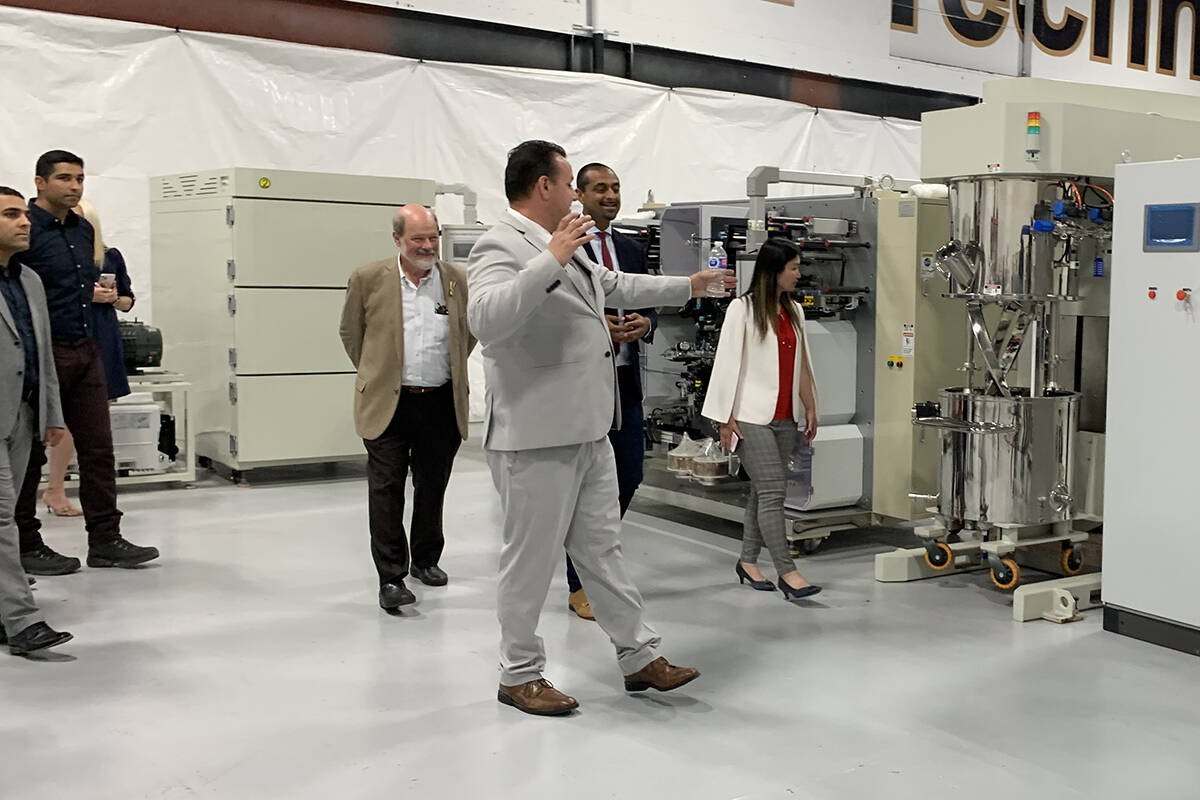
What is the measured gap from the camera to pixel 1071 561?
4.95 m

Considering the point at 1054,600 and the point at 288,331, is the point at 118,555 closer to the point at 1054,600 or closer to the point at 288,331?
the point at 288,331

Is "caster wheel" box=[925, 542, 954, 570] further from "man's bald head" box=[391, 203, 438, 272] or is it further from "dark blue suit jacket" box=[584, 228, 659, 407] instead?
"man's bald head" box=[391, 203, 438, 272]

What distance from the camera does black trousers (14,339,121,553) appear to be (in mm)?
4840

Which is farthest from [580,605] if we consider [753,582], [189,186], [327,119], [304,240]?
[327,119]

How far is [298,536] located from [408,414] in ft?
5.10

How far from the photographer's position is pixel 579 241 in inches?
120

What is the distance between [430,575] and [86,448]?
60.6 inches

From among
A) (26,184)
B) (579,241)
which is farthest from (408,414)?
(26,184)

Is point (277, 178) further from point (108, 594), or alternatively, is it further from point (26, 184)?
point (108, 594)

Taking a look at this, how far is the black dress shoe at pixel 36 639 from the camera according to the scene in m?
3.81

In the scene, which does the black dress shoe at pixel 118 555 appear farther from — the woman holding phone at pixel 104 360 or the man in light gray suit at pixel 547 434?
the man in light gray suit at pixel 547 434

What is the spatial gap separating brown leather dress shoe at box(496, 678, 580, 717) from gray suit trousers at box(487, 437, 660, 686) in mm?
23

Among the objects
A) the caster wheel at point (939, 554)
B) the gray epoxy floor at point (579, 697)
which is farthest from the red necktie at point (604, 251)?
the caster wheel at point (939, 554)

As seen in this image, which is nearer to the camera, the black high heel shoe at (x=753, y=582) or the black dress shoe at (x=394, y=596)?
the black dress shoe at (x=394, y=596)
